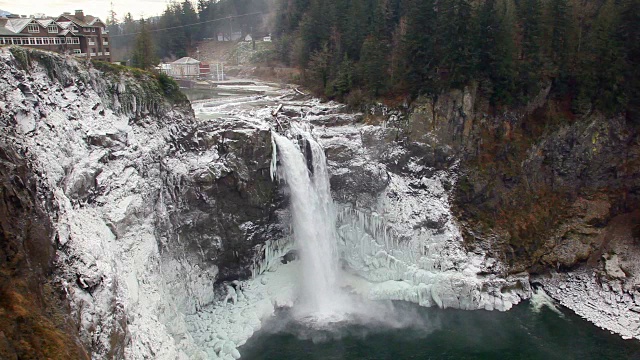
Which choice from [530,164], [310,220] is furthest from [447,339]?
[530,164]

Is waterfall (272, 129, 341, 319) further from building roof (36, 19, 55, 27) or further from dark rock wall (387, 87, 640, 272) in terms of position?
building roof (36, 19, 55, 27)

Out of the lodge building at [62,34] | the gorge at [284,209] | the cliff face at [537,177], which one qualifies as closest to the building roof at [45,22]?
the lodge building at [62,34]

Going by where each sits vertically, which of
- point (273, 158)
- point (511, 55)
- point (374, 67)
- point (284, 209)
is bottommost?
point (284, 209)

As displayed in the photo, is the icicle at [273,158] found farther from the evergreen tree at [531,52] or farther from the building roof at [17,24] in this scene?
the evergreen tree at [531,52]

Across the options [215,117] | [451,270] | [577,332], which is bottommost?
[577,332]

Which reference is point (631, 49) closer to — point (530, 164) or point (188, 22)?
point (530, 164)

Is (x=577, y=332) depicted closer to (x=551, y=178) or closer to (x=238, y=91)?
(x=551, y=178)

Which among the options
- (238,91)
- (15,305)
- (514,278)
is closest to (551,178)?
(514,278)
